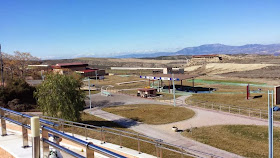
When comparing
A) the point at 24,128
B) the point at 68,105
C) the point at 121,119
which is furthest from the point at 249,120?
the point at 24,128

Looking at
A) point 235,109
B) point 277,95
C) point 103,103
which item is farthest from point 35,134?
point 103,103

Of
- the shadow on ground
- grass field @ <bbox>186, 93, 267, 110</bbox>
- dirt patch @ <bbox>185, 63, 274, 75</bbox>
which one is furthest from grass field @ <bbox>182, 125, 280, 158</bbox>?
dirt patch @ <bbox>185, 63, 274, 75</bbox>

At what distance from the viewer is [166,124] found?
81.8 ft

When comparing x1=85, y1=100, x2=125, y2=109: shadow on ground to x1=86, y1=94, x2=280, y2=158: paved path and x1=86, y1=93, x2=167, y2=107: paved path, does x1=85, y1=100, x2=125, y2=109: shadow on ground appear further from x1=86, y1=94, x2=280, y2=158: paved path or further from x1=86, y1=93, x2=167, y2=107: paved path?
x1=86, y1=94, x2=280, y2=158: paved path

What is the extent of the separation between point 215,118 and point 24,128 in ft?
77.1

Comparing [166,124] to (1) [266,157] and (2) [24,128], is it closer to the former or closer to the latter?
(1) [266,157]

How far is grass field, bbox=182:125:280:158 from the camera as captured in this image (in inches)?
669

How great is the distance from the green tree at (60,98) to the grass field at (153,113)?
683 cm

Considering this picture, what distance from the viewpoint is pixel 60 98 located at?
2447 centimetres

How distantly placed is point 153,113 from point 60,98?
1127cm

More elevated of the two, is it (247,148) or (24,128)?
(24,128)

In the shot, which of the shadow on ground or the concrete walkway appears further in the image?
the shadow on ground

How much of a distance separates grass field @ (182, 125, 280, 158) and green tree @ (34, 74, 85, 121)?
11314 millimetres

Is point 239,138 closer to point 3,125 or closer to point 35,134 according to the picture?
point 3,125
